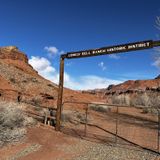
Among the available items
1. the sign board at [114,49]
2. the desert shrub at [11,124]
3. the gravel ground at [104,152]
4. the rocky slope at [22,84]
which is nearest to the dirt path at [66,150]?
the gravel ground at [104,152]

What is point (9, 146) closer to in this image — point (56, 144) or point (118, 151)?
point (56, 144)

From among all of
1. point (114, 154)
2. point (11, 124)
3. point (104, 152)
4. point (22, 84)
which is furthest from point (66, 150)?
point (22, 84)

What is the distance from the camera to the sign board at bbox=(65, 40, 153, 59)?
1117cm

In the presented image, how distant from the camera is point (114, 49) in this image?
1201 cm

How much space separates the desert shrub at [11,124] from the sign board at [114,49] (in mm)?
3483

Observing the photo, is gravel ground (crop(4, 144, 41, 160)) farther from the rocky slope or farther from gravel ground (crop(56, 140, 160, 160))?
the rocky slope

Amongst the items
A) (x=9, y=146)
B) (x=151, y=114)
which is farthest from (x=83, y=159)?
(x=151, y=114)

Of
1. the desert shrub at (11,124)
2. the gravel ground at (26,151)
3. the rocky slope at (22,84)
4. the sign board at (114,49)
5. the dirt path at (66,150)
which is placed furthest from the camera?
the rocky slope at (22,84)

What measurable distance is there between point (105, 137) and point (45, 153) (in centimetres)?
403

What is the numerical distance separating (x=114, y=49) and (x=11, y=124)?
17.6ft

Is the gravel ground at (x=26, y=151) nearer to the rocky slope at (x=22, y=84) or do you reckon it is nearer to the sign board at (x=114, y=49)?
the sign board at (x=114, y=49)

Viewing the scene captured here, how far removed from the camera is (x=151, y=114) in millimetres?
26219

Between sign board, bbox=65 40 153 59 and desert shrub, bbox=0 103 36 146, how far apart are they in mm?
3483

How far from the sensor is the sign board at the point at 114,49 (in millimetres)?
11172
